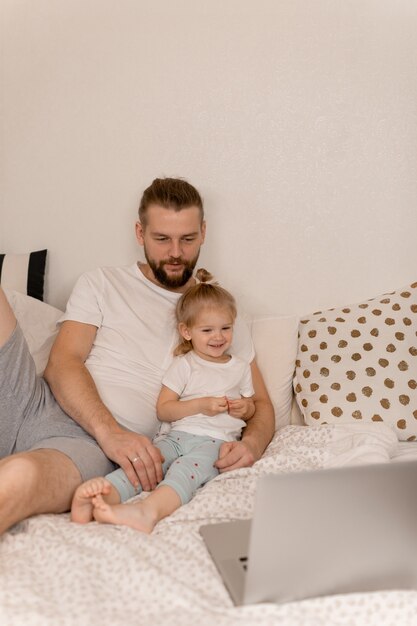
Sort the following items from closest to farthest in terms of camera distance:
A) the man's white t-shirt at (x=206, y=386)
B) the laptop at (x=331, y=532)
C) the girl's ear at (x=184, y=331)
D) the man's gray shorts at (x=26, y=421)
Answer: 1. the laptop at (x=331, y=532)
2. the man's gray shorts at (x=26, y=421)
3. the man's white t-shirt at (x=206, y=386)
4. the girl's ear at (x=184, y=331)

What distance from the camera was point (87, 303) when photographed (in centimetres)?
198

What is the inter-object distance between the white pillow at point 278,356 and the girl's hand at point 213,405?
1.06ft

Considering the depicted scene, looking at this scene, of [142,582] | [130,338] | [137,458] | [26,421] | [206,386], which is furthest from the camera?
[130,338]

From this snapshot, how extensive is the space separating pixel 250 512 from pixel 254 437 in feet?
1.24

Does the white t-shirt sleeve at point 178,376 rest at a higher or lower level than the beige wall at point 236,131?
lower

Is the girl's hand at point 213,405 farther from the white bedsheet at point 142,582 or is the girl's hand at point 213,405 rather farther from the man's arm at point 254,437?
the white bedsheet at point 142,582

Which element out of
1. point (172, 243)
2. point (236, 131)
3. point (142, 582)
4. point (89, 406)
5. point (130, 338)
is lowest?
point (142, 582)

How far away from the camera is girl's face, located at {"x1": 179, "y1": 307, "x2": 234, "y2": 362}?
72.9 inches

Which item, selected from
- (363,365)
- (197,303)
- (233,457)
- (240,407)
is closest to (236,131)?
(197,303)

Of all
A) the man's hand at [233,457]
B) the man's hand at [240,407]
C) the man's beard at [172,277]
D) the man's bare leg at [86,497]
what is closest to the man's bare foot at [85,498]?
the man's bare leg at [86,497]

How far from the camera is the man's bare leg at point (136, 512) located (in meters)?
1.40

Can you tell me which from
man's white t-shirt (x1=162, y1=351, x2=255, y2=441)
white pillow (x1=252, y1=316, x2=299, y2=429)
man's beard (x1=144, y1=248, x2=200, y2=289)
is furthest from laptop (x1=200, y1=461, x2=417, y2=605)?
man's beard (x1=144, y1=248, x2=200, y2=289)

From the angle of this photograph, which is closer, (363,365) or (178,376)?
(178,376)

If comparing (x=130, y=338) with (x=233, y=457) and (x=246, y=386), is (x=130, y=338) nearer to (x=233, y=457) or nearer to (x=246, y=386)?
(x=246, y=386)
